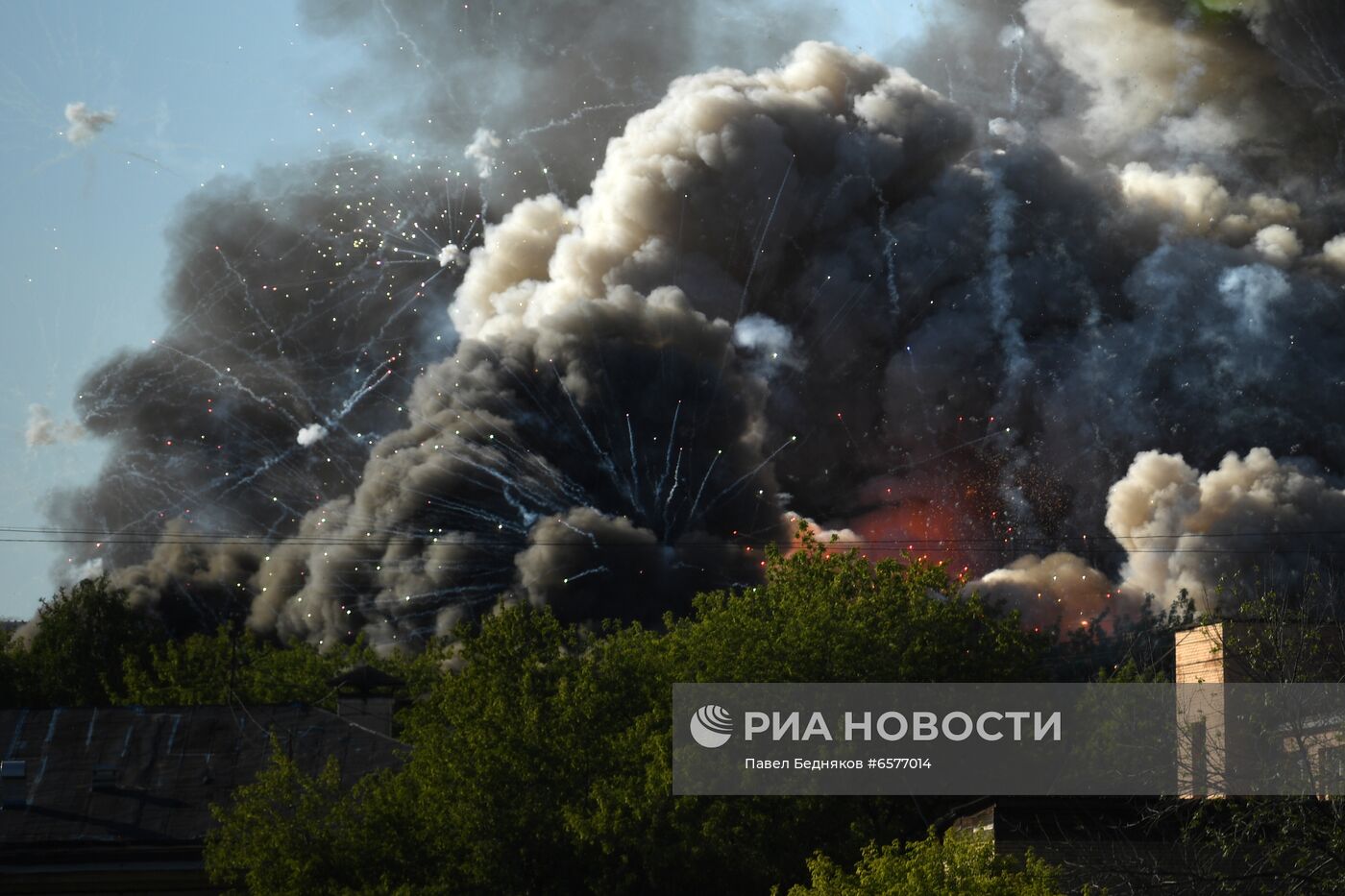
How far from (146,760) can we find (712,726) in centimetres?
1222

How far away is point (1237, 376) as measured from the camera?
78812 mm

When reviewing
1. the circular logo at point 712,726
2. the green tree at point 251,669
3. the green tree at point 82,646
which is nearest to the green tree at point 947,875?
the circular logo at point 712,726

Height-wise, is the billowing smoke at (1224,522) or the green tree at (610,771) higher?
the billowing smoke at (1224,522)

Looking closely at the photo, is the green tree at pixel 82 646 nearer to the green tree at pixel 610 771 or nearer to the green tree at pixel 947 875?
the green tree at pixel 610 771

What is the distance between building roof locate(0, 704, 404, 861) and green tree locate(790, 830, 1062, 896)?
14903 mm

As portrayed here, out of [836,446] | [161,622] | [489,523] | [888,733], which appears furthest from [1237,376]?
[888,733]

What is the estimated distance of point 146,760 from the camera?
34.3 m

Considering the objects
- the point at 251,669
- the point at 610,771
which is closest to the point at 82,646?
the point at 251,669

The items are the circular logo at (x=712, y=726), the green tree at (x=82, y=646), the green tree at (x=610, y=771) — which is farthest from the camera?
the green tree at (x=82, y=646)

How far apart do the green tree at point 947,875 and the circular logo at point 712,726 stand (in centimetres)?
746

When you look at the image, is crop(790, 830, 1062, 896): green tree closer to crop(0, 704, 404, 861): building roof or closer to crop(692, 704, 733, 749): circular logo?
crop(692, 704, 733, 749): circular logo

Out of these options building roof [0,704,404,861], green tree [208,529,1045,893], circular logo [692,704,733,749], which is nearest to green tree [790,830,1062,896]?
green tree [208,529,1045,893]

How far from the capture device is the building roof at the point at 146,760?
32312 mm

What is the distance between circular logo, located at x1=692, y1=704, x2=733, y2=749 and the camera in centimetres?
2897
